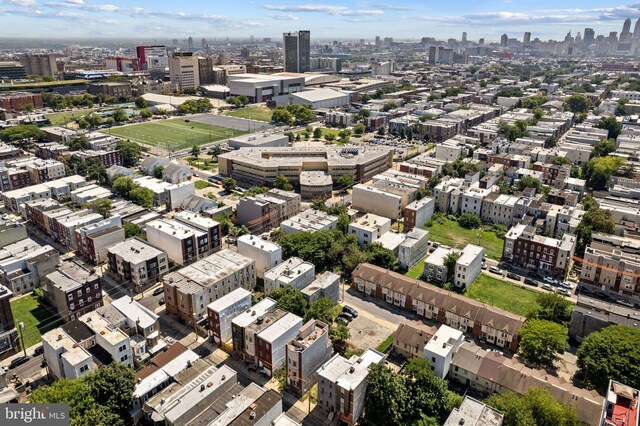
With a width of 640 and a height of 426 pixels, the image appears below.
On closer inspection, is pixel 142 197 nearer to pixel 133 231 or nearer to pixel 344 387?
pixel 133 231

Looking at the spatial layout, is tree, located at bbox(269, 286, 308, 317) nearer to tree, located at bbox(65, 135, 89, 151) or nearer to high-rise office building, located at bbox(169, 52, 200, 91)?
tree, located at bbox(65, 135, 89, 151)

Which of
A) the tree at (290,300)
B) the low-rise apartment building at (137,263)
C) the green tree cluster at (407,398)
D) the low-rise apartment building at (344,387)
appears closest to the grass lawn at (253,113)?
the low-rise apartment building at (137,263)

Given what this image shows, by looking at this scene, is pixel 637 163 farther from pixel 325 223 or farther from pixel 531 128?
pixel 325 223

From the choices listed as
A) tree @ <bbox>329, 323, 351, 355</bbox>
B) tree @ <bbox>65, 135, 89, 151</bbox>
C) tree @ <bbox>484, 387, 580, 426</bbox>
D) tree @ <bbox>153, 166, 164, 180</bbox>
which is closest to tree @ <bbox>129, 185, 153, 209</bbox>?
tree @ <bbox>153, 166, 164, 180</bbox>

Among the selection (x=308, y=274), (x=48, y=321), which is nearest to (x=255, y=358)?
(x=308, y=274)

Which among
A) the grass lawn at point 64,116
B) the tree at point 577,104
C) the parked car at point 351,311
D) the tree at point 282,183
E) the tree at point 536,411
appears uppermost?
the tree at point 577,104

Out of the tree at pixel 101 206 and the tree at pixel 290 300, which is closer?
the tree at pixel 290 300

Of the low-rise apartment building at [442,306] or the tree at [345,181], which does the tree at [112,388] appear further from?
the tree at [345,181]
